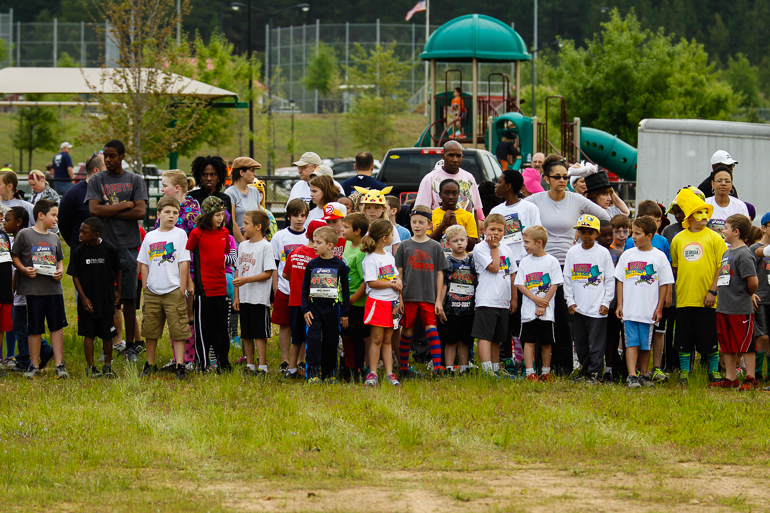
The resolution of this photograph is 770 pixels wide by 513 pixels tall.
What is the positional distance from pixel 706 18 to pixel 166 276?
101657mm

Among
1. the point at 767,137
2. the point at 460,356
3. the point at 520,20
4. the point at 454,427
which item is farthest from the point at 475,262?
the point at 520,20

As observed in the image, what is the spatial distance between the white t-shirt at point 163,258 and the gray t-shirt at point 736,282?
17.0ft

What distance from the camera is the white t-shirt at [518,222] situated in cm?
931

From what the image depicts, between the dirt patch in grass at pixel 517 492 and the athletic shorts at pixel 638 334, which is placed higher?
the athletic shorts at pixel 638 334

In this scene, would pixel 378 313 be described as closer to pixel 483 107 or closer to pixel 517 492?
pixel 517 492

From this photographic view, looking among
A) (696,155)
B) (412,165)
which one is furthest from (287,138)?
(696,155)

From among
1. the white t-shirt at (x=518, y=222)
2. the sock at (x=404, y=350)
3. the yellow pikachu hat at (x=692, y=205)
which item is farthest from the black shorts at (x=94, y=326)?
the yellow pikachu hat at (x=692, y=205)

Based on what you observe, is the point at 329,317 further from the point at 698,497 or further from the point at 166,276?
the point at 698,497

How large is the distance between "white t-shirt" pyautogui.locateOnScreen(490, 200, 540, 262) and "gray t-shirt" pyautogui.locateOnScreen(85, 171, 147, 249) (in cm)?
384

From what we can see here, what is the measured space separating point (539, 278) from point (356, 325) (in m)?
1.87

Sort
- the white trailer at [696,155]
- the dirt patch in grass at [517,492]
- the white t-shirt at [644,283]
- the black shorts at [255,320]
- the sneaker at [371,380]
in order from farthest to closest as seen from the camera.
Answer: the white trailer at [696,155], the black shorts at [255,320], the white t-shirt at [644,283], the sneaker at [371,380], the dirt patch in grass at [517,492]

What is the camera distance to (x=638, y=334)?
8648mm

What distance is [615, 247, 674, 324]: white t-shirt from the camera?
28.2ft

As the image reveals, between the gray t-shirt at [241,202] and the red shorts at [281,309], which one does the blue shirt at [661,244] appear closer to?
the red shorts at [281,309]
